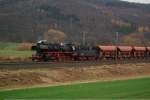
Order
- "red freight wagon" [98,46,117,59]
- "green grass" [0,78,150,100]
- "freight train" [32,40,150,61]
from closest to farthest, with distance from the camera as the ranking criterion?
"green grass" [0,78,150,100]
"freight train" [32,40,150,61]
"red freight wagon" [98,46,117,59]

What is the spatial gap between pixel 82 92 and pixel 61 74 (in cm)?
1004

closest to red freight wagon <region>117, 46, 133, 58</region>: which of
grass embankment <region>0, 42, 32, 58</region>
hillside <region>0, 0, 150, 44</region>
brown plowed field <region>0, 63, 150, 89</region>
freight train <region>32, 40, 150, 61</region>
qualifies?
freight train <region>32, 40, 150, 61</region>

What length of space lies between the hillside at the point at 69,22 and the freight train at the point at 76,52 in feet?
165

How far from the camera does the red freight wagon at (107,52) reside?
2537 inches

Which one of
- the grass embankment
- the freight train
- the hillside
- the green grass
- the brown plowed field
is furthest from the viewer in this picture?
the hillside

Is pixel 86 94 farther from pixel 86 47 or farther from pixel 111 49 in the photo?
pixel 111 49

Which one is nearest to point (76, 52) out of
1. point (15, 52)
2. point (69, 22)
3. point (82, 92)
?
point (15, 52)

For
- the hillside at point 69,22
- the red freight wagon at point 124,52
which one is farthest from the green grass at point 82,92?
the hillside at point 69,22

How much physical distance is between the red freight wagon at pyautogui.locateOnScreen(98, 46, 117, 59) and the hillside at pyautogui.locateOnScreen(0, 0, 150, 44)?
169 ft

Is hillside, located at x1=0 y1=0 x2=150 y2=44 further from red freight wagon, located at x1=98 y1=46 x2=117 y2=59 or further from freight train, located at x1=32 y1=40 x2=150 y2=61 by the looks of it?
red freight wagon, located at x1=98 y1=46 x2=117 y2=59

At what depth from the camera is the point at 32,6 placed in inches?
6811

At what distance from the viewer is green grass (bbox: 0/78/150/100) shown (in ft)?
92.7

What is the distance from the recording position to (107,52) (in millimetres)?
65875

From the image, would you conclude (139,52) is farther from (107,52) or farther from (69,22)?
(69,22)
